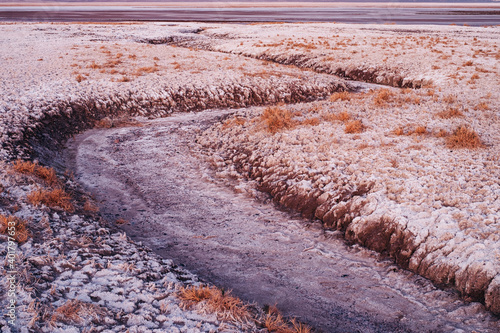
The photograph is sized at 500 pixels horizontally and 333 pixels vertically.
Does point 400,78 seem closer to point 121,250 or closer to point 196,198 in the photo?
point 196,198

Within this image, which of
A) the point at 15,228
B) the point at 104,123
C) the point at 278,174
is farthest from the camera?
the point at 104,123

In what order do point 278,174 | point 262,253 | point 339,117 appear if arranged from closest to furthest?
1. point 262,253
2. point 278,174
3. point 339,117

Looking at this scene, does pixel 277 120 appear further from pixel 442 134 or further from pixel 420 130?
pixel 442 134

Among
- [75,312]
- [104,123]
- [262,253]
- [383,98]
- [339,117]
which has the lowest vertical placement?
[262,253]

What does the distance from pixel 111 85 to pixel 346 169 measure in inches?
593

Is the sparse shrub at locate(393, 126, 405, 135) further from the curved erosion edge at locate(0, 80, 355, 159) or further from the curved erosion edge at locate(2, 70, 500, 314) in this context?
the curved erosion edge at locate(0, 80, 355, 159)

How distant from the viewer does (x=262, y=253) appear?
793 centimetres

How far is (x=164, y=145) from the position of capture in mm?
14406

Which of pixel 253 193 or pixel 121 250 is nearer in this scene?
pixel 121 250

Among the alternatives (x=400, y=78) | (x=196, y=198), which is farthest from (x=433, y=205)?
(x=400, y=78)

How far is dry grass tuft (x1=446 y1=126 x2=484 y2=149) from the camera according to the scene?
1052 cm

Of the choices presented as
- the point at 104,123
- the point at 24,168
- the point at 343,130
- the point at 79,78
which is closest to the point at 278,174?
the point at 343,130

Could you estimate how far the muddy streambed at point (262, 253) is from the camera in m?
6.19

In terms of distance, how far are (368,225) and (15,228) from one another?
7.59 meters
